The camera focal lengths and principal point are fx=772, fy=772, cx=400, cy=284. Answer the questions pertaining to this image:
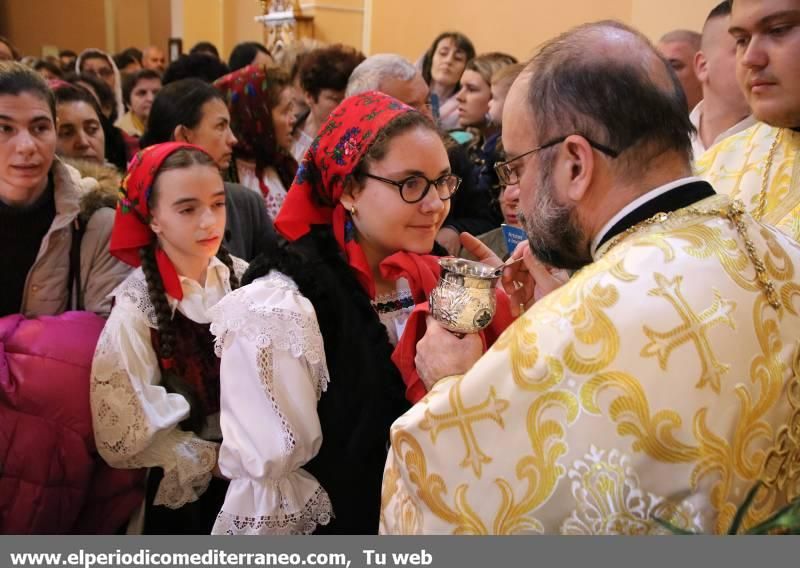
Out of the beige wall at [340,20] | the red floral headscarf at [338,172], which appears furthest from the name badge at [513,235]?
the beige wall at [340,20]

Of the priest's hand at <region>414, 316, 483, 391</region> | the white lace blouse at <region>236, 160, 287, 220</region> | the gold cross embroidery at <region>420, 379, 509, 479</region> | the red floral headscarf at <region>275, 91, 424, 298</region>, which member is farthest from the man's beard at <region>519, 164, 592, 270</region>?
the white lace blouse at <region>236, 160, 287, 220</region>

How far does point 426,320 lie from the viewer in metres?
1.85

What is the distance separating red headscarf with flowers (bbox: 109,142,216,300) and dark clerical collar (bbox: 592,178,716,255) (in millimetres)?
1736

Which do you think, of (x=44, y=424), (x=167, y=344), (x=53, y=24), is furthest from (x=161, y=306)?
(x=53, y=24)

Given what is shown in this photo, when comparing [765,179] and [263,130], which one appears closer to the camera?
[765,179]

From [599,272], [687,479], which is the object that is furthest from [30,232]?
[687,479]

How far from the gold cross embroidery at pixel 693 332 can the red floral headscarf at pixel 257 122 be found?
3.16 meters

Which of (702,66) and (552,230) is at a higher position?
(702,66)

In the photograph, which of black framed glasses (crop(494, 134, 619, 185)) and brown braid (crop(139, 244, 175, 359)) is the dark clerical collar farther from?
brown braid (crop(139, 244, 175, 359))

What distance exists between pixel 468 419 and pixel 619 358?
293 mm

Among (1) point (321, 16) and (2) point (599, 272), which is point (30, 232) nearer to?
(2) point (599, 272)

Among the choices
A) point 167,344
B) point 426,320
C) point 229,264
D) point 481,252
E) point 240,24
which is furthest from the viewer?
point 240,24

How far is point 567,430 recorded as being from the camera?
1.31m

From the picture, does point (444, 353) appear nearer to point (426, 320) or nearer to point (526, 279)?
point (426, 320)
